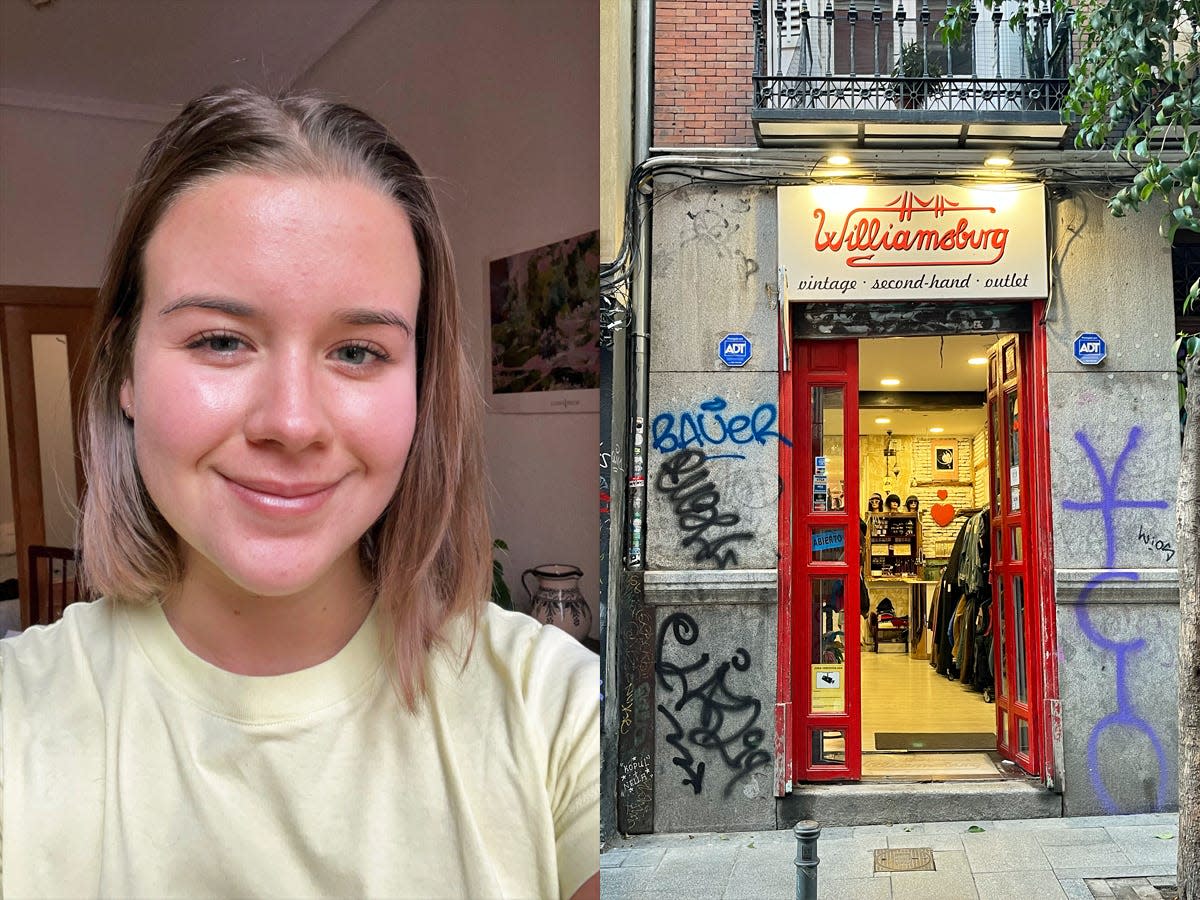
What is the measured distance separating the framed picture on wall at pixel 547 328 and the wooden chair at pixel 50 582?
2.02ft

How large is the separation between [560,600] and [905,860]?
11.4 ft

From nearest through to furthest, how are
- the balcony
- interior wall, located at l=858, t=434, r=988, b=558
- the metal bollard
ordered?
the metal bollard → the balcony → interior wall, located at l=858, t=434, r=988, b=558

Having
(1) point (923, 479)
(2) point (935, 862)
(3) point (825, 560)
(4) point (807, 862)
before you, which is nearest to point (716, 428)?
(3) point (825, 560)

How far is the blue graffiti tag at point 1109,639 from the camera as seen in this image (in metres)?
4.36

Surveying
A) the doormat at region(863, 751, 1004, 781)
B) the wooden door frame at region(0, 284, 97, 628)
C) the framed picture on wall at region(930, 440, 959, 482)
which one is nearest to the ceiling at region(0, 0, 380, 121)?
the wooden door frame at region(0, 284, 97, 628)

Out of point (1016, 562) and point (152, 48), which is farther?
point (1016, 562)

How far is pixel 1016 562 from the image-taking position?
4742 mm

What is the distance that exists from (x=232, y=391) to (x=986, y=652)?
18.8 ft

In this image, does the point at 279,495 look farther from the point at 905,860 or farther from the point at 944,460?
the point at 944,460

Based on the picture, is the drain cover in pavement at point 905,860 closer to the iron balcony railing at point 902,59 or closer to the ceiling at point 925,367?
the ceiling at point 925,367

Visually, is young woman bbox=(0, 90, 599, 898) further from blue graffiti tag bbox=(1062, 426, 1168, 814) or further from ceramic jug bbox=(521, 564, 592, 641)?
blue graffiti tag bbox=(1062, 426, 1168, 814)

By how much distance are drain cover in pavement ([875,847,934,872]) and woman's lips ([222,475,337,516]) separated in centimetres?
379

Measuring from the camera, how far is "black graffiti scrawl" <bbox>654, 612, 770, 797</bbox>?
13.8 ft

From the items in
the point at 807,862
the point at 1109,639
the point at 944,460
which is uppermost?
the point at 944,460
